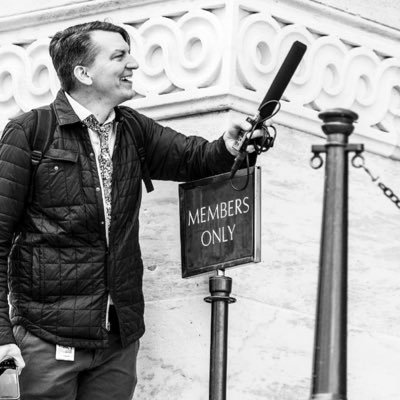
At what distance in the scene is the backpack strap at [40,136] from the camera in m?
6.14

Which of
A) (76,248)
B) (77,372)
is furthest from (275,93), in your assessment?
(77,372)

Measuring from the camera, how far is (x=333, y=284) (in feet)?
16.0

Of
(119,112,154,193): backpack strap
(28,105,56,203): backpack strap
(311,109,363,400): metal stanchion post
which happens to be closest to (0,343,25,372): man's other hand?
(28,105,56,203): backpack strap

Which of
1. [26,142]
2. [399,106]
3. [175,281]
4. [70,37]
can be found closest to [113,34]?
[70,37]

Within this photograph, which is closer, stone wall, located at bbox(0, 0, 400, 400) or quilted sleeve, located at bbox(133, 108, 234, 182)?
quilted sleeve, located at bbox(133, 108, 234, 182)

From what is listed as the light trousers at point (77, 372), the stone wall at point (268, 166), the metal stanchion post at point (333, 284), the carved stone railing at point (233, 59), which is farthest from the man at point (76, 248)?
the metal stanchion post at point (333, 284)

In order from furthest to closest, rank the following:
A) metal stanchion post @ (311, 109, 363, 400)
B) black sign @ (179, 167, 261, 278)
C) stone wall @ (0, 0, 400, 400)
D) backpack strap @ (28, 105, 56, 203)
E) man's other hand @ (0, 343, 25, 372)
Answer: stone wall @ (0, 0, 400, 400), black sign @ (179, 167, 261, 278), backpack strap @ (28, 105, 56, 203), man's other hand @ (0, 343, 25, 372), metal stanchion post @ (311, 109, 363, 400)

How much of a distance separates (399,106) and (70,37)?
67.2 inches

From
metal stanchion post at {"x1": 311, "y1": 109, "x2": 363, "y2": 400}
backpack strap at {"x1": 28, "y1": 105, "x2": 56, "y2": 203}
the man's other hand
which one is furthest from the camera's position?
backpack strap at {"x1": 28, "y1": 105, "x2": 56, "y2": 203}

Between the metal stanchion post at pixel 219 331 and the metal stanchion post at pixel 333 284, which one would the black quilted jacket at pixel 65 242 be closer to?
the metal stanchion post at pixel 219 331

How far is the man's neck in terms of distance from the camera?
6340 millimetres

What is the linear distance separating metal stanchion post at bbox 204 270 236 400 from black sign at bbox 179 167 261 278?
8 cm

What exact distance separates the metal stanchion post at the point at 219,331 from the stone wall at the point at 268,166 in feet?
0.94

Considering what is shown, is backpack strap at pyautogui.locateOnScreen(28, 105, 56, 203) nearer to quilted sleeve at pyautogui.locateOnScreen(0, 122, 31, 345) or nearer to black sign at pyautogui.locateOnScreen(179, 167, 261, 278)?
quilted sleeve at pyautogui.locateOnScreen(0, 122, 31, 345)
